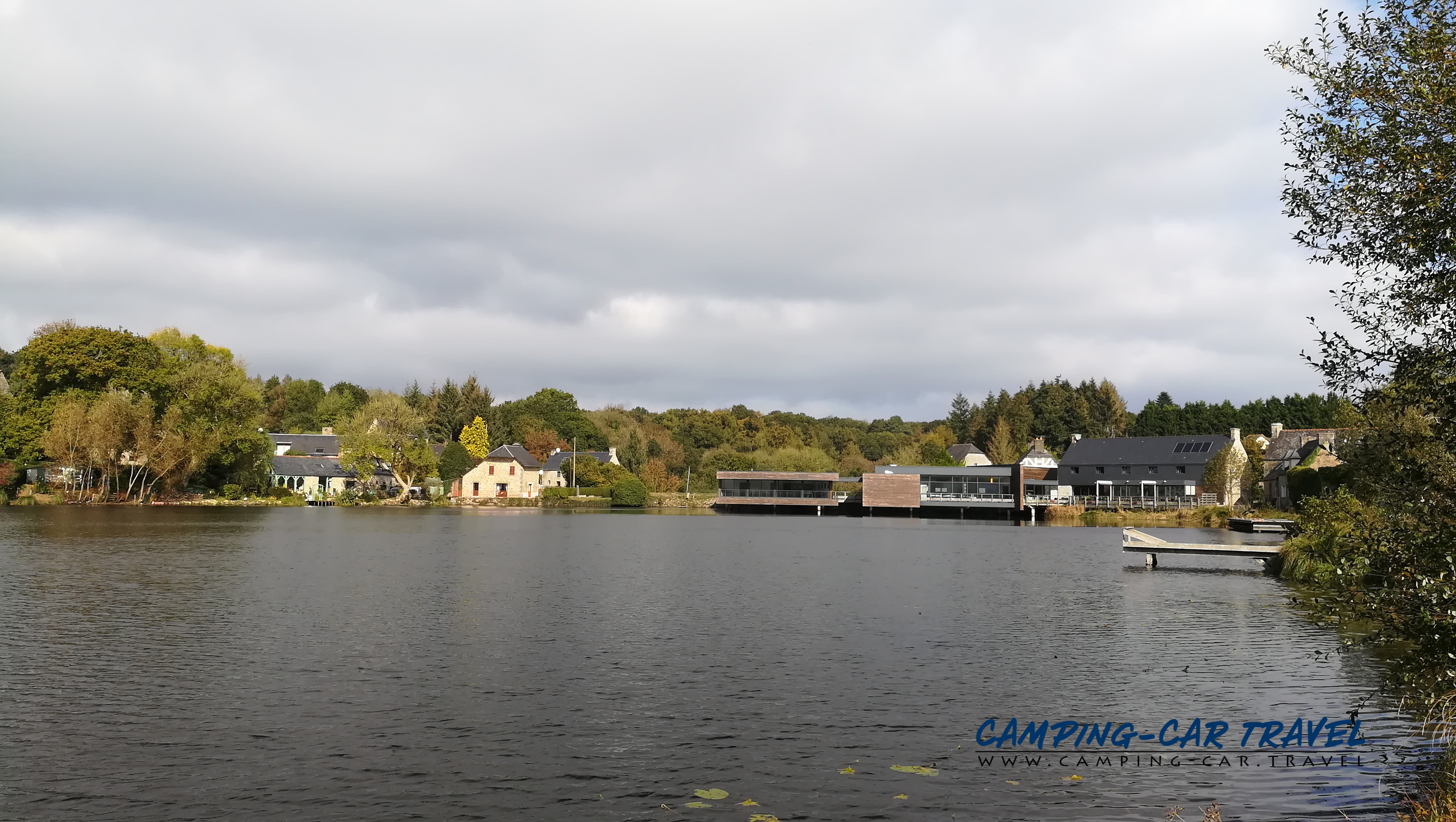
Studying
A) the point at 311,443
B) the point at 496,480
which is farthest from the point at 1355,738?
the point at 311,443

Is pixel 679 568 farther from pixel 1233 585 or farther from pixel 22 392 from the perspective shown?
pixel 22 392

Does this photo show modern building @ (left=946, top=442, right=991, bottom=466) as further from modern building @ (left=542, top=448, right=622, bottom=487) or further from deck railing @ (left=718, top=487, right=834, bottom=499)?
modern building @ (left=542, top=448, right=622, bottom=487)

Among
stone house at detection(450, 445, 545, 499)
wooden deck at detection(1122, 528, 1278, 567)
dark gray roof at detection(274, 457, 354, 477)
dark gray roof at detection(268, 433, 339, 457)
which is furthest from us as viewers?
dark gray roof at detection(268, 433, 339, 457)

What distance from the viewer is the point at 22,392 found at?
3155 inches

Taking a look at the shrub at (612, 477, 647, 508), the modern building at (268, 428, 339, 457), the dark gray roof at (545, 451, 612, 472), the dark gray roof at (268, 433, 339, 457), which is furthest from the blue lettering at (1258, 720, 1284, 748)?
the dark gray roof at (268, 433, 339, 457)

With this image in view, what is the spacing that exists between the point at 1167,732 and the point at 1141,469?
4072 inches

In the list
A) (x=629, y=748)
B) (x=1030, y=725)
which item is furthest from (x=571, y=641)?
(x=1030, y=725)

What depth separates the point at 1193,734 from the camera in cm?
1378

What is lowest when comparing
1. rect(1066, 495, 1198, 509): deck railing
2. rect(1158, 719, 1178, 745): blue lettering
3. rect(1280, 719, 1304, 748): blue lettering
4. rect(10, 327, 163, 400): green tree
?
rect(1158, 719, 1178, 745): blue lettering

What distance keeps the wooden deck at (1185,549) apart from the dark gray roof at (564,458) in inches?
3276

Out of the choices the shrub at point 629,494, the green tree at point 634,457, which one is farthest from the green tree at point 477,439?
the shrub at point 629,494

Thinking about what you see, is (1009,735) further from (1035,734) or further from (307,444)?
(307,444)

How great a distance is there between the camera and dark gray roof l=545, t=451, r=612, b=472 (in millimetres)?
121750

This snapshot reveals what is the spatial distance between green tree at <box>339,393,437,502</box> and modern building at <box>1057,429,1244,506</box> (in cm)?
7304
